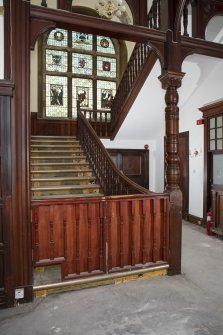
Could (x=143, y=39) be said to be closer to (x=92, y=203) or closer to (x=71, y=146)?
(x=92, y=203)

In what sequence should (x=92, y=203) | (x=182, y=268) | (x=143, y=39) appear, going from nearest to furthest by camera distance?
(x=92, y=203)
(x=143, y=39)
(x=182, y=268)

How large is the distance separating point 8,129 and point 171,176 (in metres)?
2.07

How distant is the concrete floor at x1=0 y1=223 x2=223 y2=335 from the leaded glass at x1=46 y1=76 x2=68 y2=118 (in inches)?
258

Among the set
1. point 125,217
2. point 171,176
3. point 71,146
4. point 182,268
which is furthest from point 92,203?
point 71,146

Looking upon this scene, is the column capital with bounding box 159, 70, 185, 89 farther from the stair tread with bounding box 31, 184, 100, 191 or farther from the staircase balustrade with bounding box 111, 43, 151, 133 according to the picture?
the stair tread with bounding box 31, 184, 100, 191

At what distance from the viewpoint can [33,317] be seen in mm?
2590

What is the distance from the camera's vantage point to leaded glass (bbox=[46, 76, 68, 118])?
8.63 m

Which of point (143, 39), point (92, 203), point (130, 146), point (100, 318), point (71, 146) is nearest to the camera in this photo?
point (100, 318)

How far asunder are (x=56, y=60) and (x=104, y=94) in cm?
189

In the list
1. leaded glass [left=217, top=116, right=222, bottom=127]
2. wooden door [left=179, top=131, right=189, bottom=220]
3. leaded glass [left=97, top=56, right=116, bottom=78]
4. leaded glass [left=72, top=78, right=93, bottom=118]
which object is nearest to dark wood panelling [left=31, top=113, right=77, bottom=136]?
leaded glass [left=72, top=78, right=93, bottom=118]

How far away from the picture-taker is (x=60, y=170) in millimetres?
5641

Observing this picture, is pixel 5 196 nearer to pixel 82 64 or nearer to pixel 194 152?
pixel 194 152

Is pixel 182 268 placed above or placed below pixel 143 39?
below

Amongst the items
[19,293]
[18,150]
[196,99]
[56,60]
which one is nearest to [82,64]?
[56,60]
